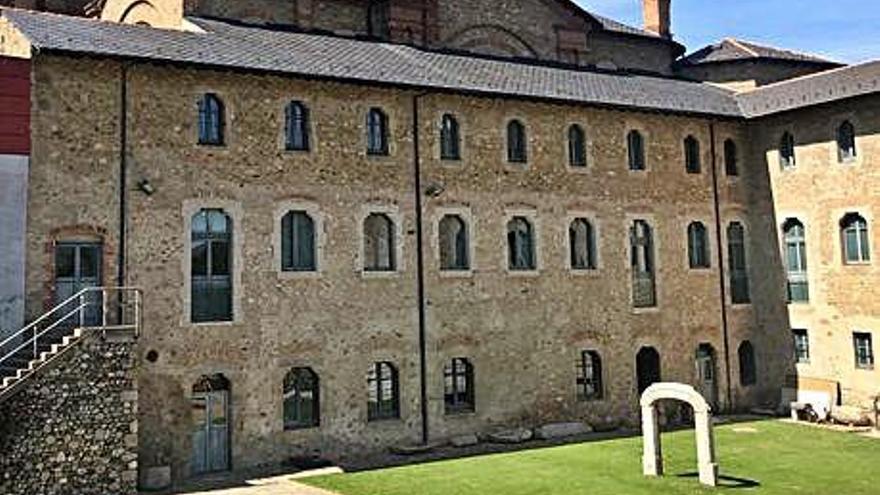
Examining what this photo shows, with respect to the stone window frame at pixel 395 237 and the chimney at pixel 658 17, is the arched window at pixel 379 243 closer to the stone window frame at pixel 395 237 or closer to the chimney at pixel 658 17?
the stone window frame at pixel 395 237

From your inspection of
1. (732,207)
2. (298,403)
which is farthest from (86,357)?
(732,207)

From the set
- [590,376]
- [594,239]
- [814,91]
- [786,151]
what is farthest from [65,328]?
[814,91]

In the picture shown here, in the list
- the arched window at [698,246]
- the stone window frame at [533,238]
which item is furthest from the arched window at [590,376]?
the arched window at [698,246]

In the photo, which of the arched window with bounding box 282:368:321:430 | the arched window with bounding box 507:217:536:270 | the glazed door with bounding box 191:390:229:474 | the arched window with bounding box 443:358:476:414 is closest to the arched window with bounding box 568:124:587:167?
the arched window with bounding box 507:217:536:270

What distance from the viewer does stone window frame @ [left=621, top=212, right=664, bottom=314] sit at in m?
24.7

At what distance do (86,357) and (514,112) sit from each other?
12850 mm

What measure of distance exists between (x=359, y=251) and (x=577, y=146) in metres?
7.67

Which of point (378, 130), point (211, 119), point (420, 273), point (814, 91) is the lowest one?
point (420, 273)

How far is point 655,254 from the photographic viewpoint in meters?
25.2

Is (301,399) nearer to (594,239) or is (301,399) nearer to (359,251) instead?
(359,251)

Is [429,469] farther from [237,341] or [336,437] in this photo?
[237,341]

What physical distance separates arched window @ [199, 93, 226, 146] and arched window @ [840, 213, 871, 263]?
58.6 ft

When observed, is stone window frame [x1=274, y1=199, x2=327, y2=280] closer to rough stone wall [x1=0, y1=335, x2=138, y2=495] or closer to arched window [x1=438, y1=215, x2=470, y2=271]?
arched window [x1=438, y1=215, x2=470, y2=271]

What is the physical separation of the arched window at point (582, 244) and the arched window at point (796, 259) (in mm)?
6883
